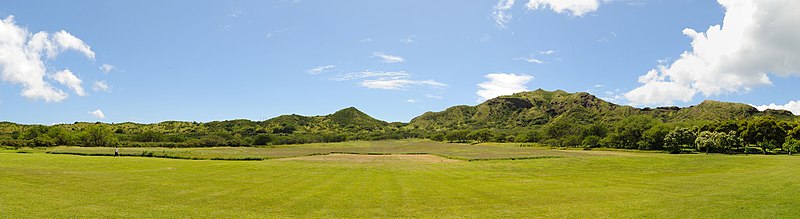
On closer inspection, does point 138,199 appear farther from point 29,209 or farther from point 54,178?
point 54,178

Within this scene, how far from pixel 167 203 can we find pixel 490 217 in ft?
59.1

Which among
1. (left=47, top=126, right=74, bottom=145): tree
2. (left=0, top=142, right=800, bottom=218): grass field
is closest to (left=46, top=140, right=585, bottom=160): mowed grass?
(left=47, top=126, right=74, bottom=145): tree

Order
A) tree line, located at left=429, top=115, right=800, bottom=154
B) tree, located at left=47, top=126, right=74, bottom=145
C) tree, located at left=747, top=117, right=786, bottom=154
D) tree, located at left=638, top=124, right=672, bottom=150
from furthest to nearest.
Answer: tree, located at left=47, top=126, right=74, bottom=145 → tree, located at left=638, top=124, right=672, bottom=150 → tree, located at left=747, top=117, right=786, bottom=154 → tree line, located at left=429, top=115, right=800, bottom=154

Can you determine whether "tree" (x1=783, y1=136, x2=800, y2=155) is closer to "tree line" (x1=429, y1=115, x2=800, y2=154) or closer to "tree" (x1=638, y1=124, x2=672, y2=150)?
"tree line" (x1=429, y1=115, x2=800, y2=154)

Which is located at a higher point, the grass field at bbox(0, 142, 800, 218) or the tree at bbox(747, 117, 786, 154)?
the tree at bbox(747, 117, 786, 154)

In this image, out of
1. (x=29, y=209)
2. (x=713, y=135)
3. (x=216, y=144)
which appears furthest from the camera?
(x=216, y=144)

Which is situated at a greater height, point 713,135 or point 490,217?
point 713,135

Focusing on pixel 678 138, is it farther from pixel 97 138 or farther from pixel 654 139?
pixel 97 138

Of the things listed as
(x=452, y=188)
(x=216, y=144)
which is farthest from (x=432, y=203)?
(x=216, y=144)

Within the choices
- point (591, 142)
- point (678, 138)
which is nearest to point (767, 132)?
point (678, 138)

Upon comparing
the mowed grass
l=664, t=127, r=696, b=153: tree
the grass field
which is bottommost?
the grass field

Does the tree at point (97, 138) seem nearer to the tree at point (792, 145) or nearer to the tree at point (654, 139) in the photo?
the tree at point (654, 139)

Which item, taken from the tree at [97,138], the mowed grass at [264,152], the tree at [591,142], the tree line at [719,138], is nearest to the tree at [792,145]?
the tree line at [719,138]

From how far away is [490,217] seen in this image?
2383cm
